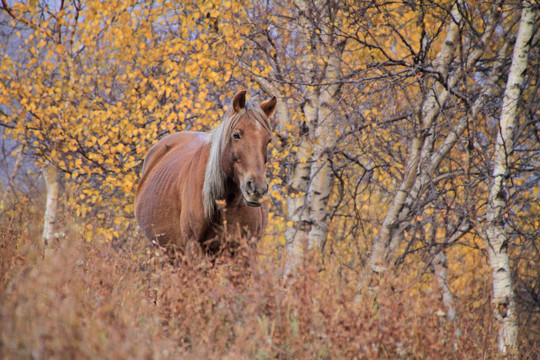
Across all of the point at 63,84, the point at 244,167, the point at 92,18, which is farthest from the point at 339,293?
the point at 63,84

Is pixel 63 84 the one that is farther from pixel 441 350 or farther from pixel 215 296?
pixel 441 350

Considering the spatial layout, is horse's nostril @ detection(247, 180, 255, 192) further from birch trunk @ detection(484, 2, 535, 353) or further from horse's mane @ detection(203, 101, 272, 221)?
birch trunk @ detection(484, 2, 535, 353)

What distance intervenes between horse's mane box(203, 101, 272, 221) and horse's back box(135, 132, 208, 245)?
0.57m

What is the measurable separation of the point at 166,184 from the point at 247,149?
174 cm

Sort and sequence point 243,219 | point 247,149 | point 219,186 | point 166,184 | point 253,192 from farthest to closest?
point 166,184, point 243,219, point 219,186, point 247,149, point 253,192

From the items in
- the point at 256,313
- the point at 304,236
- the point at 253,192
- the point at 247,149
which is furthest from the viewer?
the point at 304,236

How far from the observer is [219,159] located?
4730 mm

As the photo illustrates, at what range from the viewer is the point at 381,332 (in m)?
3.33

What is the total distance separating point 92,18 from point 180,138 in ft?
14.3

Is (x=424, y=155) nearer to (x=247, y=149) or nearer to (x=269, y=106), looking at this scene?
(x=269, y=106)

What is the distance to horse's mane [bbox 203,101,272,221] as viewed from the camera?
466 centimetres

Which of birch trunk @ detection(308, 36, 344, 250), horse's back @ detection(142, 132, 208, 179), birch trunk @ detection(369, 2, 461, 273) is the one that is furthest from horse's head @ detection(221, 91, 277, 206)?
birch trunk @ detection(308, 36, 344, 250)

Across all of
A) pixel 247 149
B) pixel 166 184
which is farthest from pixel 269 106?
pixel 166 184

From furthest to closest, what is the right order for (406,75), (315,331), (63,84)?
1. (63,84)
2. (406,75)
3. (315,331)
